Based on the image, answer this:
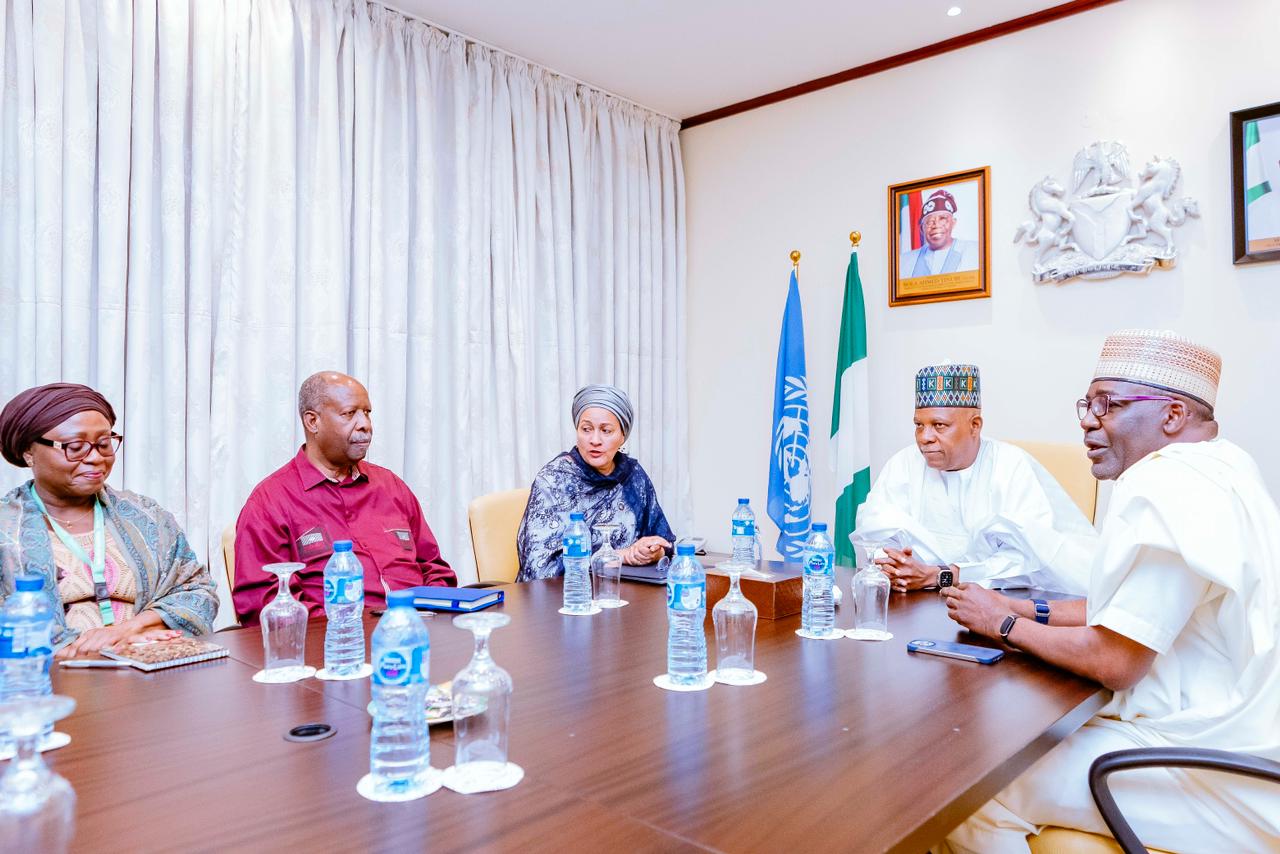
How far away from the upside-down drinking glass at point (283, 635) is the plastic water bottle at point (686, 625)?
2.22 ft

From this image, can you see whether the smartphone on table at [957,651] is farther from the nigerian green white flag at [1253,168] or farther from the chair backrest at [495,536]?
the nigerian green white flag at [1253,168]

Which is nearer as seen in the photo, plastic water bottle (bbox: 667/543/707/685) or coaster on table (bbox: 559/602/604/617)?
plastic water bottle (bbox: 667/543/707/685)

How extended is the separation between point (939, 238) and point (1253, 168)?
4.30ft

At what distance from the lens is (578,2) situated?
383 cm

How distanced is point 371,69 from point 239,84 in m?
0.64

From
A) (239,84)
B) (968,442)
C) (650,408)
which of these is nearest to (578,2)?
(239,84)

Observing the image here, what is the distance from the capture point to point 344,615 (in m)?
1.57

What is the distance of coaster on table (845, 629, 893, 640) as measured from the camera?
6.00 ft

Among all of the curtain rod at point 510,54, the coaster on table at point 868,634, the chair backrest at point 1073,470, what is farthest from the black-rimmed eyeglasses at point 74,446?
the chair backrest at point 1073,470

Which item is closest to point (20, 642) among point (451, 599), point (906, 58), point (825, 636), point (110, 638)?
point (110, 638)

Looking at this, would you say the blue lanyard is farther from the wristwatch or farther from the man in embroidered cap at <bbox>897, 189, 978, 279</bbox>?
the man in embroidered cap at <bbox>897, 189, 978, 279</bbox>

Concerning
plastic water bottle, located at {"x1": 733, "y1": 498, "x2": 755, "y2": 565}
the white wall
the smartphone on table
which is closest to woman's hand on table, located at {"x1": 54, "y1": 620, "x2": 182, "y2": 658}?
plastic water bottle, located at {"x1": 733, "y1": 498, "x2": 755, "y2": 565}

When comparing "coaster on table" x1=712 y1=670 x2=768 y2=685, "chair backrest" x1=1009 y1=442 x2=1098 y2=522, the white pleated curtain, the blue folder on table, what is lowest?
"coaster on table" x1=712 y1=670 x2=768 y2=685

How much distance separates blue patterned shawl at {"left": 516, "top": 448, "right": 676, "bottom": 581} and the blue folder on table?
61 cm
